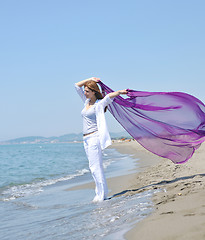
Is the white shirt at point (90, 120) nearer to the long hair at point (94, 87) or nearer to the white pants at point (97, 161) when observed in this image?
the white pants at point (97, 161)

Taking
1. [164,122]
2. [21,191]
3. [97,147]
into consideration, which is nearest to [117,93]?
[97,147]

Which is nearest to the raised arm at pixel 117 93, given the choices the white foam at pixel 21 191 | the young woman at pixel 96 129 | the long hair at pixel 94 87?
the young woman at pixel 96 129

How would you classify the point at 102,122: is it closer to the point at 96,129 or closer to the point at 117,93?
the point at 96,129

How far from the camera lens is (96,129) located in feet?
18.7

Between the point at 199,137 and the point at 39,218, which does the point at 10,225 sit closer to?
the point at 39,218

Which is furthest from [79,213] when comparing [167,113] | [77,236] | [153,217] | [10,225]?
[167,113]

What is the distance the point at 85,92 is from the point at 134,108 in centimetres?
115

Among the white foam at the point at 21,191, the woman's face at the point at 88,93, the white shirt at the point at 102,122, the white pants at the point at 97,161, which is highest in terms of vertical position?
the woman's face at the point at 88,93

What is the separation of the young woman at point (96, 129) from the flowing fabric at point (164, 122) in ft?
1.79

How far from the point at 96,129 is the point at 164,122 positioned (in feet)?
5.31

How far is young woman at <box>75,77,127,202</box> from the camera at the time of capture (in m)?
5.53

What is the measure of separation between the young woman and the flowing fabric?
55cm

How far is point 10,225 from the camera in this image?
486 centimetres

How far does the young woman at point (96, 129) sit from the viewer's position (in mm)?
5527
